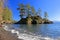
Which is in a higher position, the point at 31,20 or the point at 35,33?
the point at 31,20

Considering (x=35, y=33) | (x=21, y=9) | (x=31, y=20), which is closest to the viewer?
Result: (x=35, y=33)

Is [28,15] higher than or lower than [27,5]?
lower

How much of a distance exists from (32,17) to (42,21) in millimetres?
7363

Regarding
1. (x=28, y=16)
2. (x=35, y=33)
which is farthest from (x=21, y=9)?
(x=35, y=33)

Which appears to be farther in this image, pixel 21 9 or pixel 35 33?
pixel 21 9

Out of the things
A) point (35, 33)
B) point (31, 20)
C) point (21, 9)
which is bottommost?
point (35, 33)

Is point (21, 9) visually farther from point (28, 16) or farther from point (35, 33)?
point (35, 33)

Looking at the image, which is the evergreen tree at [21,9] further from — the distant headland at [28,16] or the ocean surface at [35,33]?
the ocean surface at [35,33]

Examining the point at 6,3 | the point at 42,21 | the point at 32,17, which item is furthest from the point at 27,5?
the point at 6,3

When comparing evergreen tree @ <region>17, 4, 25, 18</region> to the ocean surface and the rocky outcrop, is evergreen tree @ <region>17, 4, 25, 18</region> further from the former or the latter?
the ocean surface

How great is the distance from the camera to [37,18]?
86.9 m

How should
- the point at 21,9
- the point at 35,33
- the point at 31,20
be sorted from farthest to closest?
the point at 21,9 < the point at 31,20 < the point at 35,33

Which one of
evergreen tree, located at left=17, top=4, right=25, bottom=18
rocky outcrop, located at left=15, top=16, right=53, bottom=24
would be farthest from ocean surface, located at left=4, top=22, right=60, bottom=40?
evergreen tree, located at left=17, top=4, right=25, bottom=18

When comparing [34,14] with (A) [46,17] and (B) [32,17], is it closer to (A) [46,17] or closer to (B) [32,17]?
(B) [32,17]
